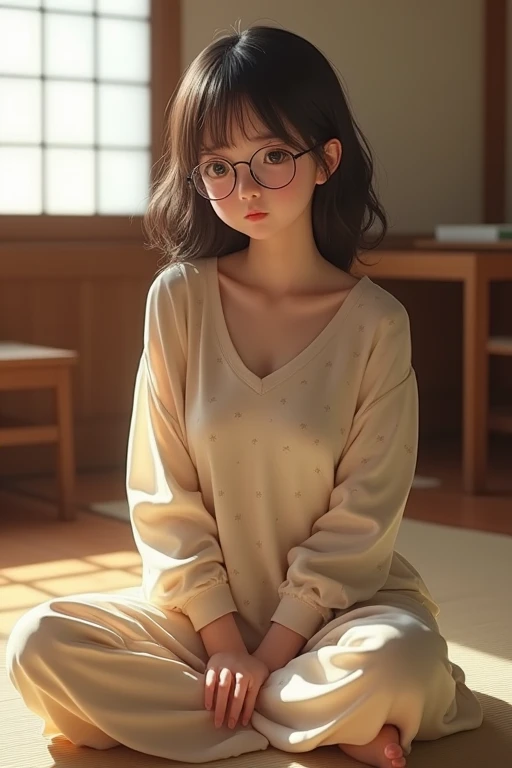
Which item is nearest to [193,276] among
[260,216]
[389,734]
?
[260,216]

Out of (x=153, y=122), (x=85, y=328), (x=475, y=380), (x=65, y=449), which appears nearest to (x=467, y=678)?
(x=65, y=449)

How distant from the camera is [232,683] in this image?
176 cm

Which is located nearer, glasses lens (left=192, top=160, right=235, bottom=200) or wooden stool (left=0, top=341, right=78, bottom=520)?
glasses lens (left=192, top=160, right=235, bottom=200)

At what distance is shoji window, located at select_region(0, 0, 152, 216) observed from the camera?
4.45 meters

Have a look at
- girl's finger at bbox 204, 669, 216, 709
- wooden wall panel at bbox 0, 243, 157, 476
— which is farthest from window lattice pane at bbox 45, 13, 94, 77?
girl's finger at bbox 204, 669, 216, 709

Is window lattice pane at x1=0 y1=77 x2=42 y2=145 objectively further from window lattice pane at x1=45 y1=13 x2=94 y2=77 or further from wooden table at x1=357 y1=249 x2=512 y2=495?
wooden table at x1=357 y1=249 x2=512 y2=495

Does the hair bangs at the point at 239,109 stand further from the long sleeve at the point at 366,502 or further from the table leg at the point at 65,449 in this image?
the table leg at the point at 65,449

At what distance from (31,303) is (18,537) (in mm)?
1117

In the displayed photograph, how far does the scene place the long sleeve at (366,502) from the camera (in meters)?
1.80

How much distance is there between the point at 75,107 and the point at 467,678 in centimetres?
292

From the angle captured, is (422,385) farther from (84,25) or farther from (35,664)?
(35,664)

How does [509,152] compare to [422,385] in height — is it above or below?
above

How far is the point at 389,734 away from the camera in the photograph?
1.74m

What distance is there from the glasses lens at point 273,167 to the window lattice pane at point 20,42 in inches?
112
